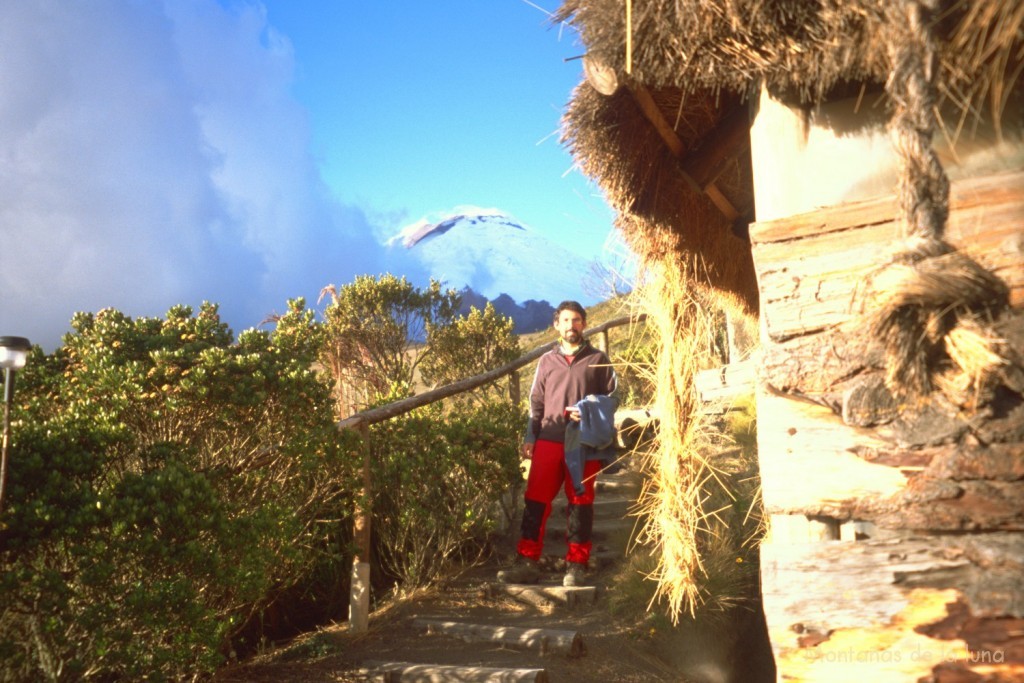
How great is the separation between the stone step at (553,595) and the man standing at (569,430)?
102mm

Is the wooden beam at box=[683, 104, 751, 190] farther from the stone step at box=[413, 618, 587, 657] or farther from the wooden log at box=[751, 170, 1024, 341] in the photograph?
the stone step at box=[413, 618, 587, 657]

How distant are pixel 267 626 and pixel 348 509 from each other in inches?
39.7

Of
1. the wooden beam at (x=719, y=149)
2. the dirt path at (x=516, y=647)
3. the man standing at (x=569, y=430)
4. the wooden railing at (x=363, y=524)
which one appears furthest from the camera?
the man standing at (x=569, y=430)

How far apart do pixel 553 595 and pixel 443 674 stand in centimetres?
123

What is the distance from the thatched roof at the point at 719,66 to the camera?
1.91 meters

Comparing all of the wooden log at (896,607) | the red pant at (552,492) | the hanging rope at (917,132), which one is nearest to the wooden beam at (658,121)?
the hanging rope at (917,132)

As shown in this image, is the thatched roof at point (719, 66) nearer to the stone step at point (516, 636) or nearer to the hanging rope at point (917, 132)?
the hanging rope at point (917, 132)

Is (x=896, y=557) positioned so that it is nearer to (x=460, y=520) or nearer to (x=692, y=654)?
(x=692, y=654)

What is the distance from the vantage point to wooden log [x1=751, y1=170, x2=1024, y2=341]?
77.9 inches

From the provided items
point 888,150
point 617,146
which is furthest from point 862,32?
point 617,146

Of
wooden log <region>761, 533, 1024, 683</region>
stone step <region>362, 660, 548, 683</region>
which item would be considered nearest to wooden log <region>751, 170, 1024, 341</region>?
wooden log <region>761, 533, 1024, 683</region>

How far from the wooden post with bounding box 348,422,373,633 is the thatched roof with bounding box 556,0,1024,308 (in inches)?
87.5

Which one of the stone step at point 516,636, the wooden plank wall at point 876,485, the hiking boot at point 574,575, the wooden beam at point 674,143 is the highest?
the wooden beam at point 674,143

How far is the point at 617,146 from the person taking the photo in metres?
3.18
